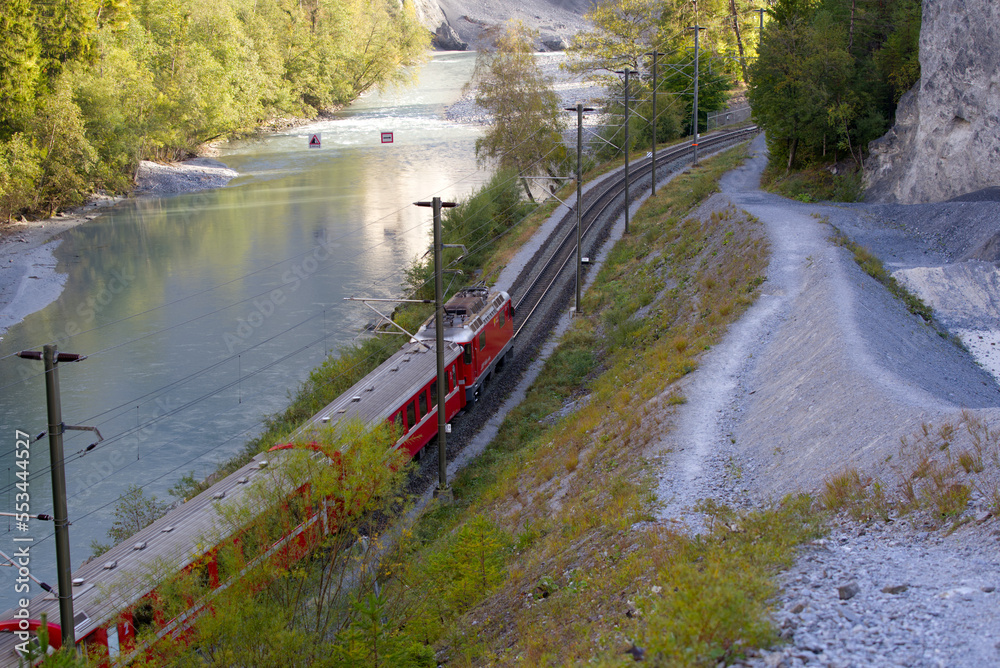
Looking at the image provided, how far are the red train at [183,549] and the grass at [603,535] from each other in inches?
82.0

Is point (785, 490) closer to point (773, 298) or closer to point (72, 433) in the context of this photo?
point (773, 298)

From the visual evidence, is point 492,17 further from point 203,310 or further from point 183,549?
point 183,549

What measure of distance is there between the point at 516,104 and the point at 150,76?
102ft

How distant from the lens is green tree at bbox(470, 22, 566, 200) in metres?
50.0

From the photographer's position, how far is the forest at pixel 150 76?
162 ft

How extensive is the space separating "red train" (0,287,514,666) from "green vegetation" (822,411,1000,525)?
26.0ft

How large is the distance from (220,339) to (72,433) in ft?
26.2

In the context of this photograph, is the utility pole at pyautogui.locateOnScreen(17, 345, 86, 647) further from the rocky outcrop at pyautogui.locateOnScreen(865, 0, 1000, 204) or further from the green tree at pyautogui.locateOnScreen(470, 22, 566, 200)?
the green tree at pyautogui.locateOnScreen(470, 22, 566, 200)

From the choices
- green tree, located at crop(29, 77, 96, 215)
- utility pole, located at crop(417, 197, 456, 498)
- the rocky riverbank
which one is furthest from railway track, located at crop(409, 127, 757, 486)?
green tree, located at crop(29, 77, 96, 215)

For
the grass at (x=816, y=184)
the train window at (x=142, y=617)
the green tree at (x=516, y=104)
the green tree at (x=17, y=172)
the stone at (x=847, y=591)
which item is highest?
the green tree at (x=516, y=104)

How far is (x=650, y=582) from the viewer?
10.0m

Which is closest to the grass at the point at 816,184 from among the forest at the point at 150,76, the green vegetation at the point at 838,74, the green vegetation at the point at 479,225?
the green vegetation at the point at 838,74

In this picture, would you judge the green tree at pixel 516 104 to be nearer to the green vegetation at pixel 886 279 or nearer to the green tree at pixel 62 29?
the green vegetation at pixel 886 279

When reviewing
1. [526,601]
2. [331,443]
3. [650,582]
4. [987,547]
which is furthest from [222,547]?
[987,547]
